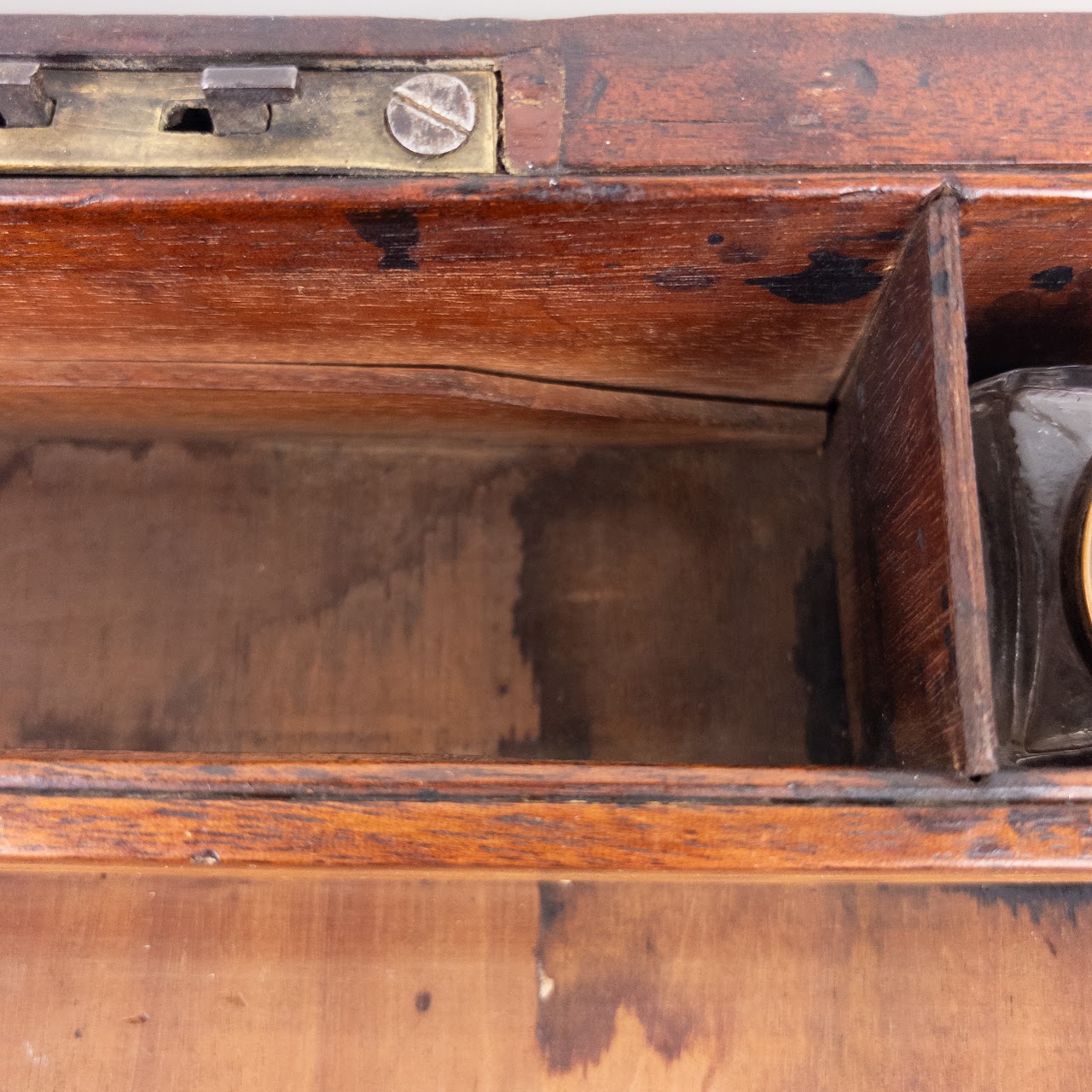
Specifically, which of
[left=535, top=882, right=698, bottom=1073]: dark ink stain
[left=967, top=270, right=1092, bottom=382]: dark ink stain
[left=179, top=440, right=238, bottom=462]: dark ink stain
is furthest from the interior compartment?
[left=535, top=882, right=698, bottom=1073]: dark ink stain

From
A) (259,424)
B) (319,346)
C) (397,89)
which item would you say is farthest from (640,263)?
(259,424)

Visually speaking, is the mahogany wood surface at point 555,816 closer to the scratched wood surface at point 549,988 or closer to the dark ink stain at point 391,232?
the scratched wood surface at point 549,988

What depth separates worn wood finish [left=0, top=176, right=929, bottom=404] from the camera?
2.64 ft

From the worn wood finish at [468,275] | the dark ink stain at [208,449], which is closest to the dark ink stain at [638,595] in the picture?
the worn wood finish at [468,275]

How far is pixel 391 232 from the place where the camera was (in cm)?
84

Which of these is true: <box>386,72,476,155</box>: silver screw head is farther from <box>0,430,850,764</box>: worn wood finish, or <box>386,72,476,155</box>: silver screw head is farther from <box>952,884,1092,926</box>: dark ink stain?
<box>952,884,1092,926</box>: dark ink stain

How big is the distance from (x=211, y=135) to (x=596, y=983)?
773mm

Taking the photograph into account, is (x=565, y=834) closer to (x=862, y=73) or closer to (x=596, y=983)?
(x=596, y=983)

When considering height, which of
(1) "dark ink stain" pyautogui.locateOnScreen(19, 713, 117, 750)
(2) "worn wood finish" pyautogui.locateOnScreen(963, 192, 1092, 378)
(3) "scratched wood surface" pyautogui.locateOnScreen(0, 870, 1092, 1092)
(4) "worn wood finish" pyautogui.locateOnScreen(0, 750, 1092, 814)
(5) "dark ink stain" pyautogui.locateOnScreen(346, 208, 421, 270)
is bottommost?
(3) "scratched wood surface" pyautogui.locateOnScreen(0, 870, 1092, 1092)

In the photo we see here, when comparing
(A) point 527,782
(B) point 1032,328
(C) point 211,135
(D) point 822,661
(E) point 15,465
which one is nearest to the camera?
(A) point 527,782

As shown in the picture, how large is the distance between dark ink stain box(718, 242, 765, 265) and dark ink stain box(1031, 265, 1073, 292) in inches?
9.0

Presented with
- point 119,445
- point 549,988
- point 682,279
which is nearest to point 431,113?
point 682,279

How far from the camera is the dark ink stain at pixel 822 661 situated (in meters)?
1.11

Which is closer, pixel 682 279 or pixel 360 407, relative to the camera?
pixel 682 279
